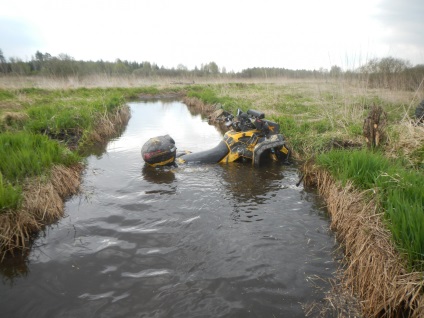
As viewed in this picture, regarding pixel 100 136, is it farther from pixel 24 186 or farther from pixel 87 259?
pixel 87 259

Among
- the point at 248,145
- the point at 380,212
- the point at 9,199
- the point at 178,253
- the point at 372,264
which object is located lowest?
the point at 178,253

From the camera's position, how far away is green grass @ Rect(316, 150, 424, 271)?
8.43 feet

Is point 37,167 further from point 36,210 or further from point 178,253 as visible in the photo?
point 178,253

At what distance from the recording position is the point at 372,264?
114 inches

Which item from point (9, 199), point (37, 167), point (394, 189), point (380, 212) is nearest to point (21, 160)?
point (37, 167)

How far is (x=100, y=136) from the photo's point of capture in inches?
400

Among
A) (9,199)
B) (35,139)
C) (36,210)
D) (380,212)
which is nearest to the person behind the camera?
(380,212)

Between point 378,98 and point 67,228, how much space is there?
12.2m

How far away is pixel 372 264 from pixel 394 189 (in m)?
1.18

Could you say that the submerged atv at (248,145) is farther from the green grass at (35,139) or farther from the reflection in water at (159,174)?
the green grass at (35,139)

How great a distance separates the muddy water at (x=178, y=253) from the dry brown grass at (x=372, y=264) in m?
→ 0.30

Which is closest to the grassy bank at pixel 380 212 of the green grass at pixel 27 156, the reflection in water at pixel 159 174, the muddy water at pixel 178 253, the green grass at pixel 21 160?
the muddy water at pixel 178 253

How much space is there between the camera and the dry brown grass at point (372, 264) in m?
2.44

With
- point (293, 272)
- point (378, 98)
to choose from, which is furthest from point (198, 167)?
point (378, 98)
